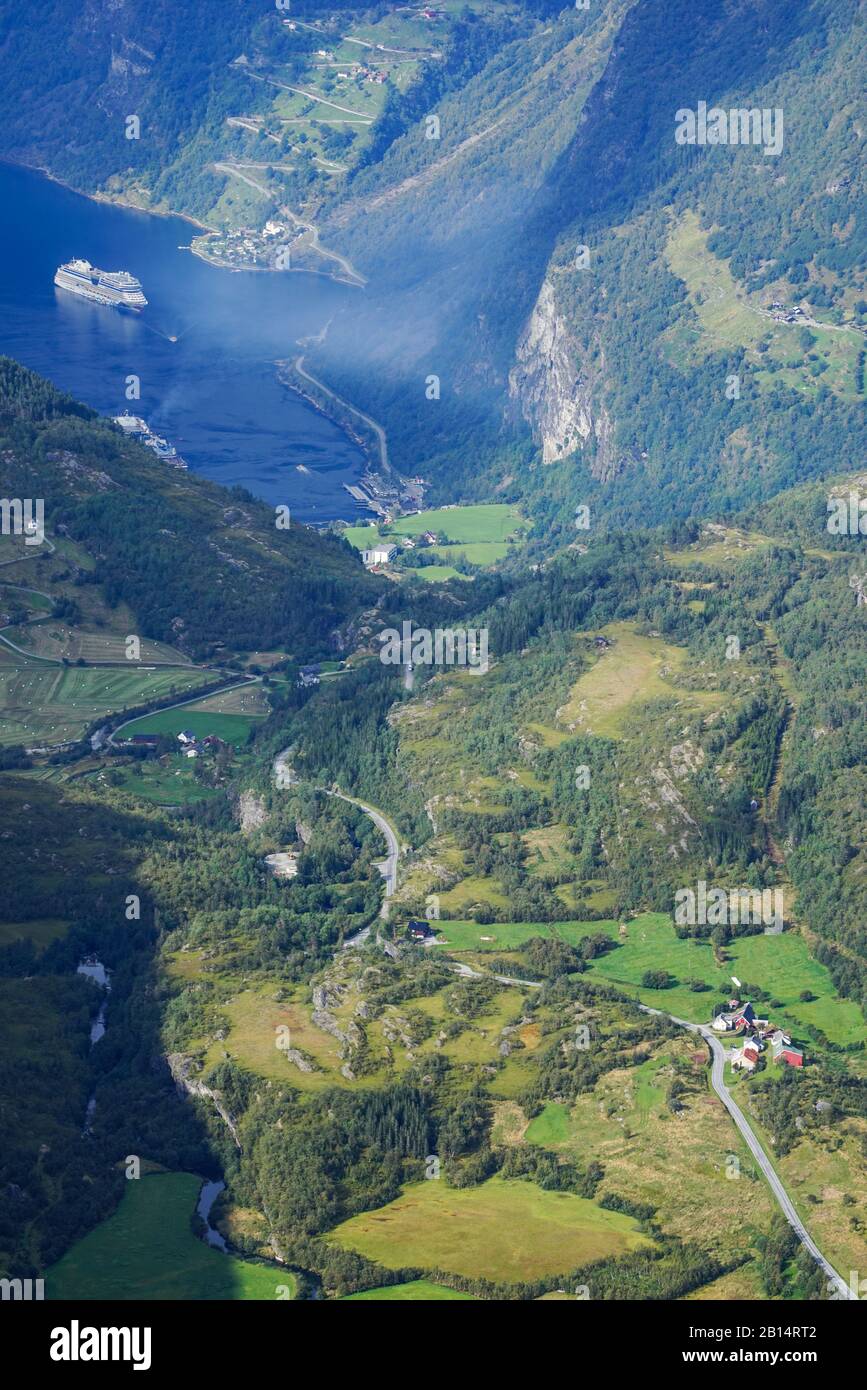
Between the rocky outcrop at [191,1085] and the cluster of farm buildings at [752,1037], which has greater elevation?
the cluster of farm buildings at [752,1037]

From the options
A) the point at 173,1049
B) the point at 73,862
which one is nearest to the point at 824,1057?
the point at 173,1049

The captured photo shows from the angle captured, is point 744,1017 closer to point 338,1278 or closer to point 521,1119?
point 521,1119

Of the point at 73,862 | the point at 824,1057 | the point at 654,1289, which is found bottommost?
the point at 654,1289

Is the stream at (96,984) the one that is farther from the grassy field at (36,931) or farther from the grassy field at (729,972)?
the grassy field at (729,972)

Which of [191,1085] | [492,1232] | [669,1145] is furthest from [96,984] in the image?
A: [669,1145]

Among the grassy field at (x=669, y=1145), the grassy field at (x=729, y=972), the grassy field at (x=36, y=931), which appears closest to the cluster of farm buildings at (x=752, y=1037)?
the grassy field at (x=729, y=972)
